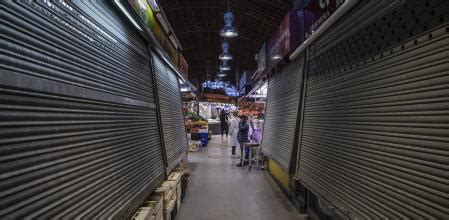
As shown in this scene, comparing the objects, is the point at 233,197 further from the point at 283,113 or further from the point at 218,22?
the point at 218,22

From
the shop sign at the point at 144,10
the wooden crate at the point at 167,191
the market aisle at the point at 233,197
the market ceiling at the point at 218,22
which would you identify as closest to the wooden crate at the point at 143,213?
the wooden crate at the point at 167,191

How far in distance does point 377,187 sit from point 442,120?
0.89m

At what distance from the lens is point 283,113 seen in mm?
7000

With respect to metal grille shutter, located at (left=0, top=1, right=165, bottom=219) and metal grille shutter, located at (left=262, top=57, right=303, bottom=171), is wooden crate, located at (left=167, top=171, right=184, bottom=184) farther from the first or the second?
metal grille shutter, located at (left=262, top=57, right=303, bottom=171)

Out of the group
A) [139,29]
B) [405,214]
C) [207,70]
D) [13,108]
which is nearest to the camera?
[13,108]

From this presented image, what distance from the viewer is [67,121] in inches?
75.9

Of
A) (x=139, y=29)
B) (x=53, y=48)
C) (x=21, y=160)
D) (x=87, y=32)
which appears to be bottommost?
(x=21, y=160)

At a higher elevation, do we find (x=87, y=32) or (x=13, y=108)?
(x=87, y=32)

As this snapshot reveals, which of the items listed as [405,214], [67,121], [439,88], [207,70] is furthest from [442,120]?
[207,70]

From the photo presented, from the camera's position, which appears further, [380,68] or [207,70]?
[207,70]

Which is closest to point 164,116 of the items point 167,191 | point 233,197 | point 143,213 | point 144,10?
point 167,191

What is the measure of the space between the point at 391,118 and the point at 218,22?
17.7 metres

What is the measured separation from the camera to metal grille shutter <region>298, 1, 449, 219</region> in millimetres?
2018

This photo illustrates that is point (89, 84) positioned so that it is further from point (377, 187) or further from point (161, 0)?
point (161, 0)
